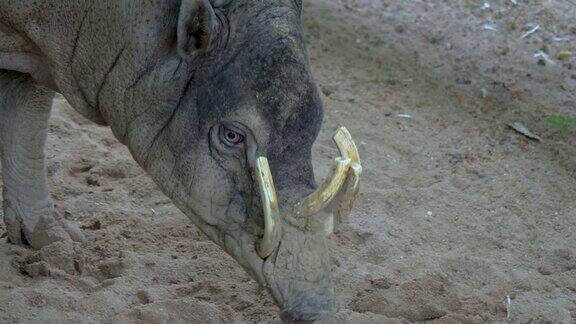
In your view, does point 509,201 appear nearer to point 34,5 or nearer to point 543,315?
point 543,315

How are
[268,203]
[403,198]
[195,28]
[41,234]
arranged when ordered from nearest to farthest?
1. [268,203]
2. [195,28]
3. [41,234]
4. [403,198]

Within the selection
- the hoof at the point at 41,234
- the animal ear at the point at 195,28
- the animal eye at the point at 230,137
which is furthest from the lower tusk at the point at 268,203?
the hoof at the point at 41,234

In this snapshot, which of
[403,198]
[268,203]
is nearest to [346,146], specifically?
[268,203]

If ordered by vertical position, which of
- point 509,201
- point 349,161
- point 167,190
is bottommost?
point 509,201

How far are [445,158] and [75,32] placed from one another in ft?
8.27

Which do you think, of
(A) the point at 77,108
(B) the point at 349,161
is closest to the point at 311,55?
(A) the point at 77,108

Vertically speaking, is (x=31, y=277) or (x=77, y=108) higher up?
(x=77, y=108)

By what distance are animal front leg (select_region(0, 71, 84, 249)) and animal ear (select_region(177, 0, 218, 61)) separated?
1.16m

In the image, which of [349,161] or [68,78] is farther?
[68,78]

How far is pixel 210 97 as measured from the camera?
3.40 meters

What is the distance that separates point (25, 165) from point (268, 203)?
5.27ft

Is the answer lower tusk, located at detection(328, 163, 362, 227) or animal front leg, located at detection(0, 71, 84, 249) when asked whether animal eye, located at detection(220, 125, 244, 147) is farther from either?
animal front leg, located at detection(0, 71, 84, 249)

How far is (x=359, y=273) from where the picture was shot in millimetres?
4445

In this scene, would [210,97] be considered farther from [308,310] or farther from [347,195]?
[308,310]
